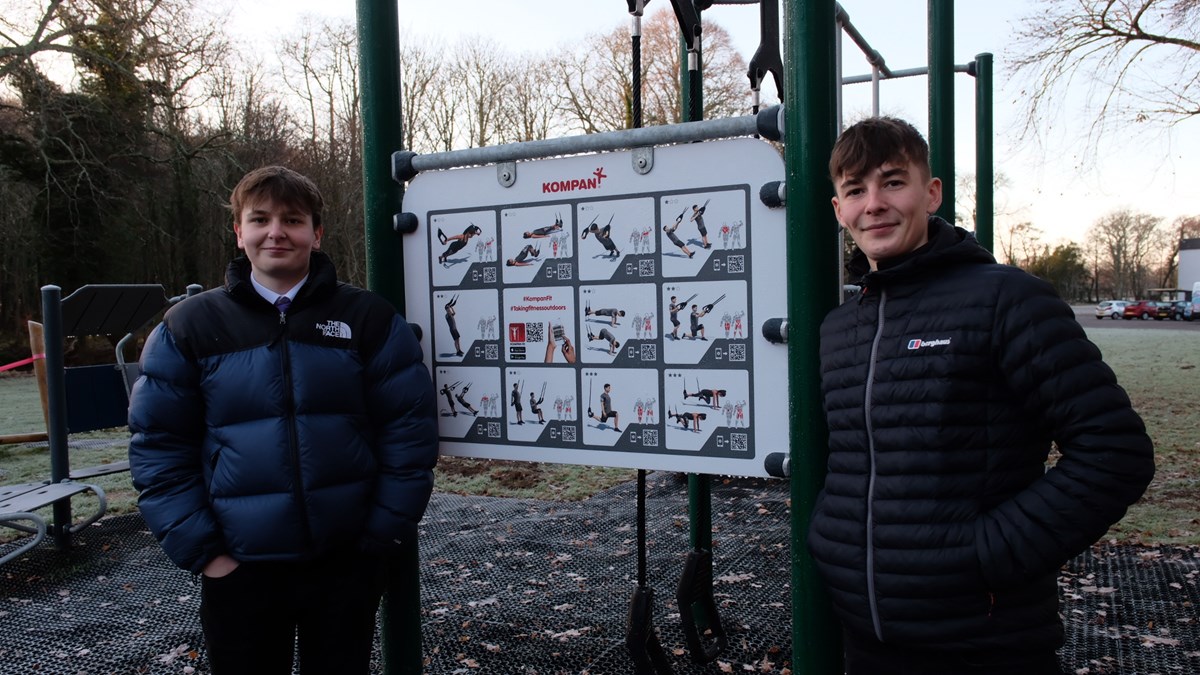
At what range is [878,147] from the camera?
1633mm

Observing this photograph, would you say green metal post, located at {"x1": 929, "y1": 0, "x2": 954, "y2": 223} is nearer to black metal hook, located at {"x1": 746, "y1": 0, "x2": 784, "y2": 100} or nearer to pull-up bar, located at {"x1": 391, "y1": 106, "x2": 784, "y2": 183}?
black metal hook, located at {"x1": 746, "y1": 0, "x2": 784, "y2": 100}

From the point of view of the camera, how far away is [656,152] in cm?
207

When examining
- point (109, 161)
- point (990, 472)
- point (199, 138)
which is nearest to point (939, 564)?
point (990, 472)

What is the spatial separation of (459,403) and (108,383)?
431cm

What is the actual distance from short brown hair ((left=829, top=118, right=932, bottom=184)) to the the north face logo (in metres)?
1.17

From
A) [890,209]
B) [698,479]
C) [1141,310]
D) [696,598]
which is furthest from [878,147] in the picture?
[1141,310]

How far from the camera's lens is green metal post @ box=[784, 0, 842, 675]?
5.81 ft

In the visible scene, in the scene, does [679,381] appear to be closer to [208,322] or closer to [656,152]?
[656,152]

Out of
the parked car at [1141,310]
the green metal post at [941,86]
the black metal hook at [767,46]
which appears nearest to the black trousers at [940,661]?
the black metal hook at [767,46]

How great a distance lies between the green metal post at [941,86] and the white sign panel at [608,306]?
286 cm

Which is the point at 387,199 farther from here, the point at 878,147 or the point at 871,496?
the point at 871,496

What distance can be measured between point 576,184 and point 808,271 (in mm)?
658

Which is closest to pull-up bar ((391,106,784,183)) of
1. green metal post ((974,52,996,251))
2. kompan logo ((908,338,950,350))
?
kompan logo ((908,338,950,350))

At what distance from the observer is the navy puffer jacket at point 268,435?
197 cm
